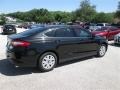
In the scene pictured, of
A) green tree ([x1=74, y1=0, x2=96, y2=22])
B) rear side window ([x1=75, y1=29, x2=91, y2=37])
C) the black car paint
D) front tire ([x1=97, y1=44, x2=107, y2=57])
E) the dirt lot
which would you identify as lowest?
the dirt lot

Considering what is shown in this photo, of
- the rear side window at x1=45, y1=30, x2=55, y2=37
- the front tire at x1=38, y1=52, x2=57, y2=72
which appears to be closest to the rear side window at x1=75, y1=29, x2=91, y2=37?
the rear side window at x1=45, y1=30, x2=55, y2=37

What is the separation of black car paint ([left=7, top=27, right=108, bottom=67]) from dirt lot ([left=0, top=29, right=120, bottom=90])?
15.5 inches

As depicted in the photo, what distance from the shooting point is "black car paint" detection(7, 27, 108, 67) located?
6.35 metres

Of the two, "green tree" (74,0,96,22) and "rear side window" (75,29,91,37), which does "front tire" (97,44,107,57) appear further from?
"green tree" (74,0,96,22)

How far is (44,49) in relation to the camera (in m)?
6.61

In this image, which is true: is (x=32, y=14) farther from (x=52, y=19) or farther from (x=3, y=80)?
(x=3, y=80)

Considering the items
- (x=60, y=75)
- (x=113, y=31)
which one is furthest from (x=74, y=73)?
(x=113, y=31)

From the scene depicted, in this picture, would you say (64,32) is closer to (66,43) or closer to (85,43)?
(66,43)

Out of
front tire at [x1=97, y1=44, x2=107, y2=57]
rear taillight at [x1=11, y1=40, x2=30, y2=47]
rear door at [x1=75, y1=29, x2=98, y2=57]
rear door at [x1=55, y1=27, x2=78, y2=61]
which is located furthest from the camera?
front tire at [x1=97, y1=44, x2=107, y2=57]

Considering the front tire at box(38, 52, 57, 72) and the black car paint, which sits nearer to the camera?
the black car paint

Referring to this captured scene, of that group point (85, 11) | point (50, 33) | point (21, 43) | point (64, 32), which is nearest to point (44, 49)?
point (50, 33)

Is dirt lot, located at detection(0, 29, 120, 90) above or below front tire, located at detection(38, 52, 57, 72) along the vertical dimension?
below

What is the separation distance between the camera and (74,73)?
21.7ft

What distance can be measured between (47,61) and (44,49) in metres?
0.43
